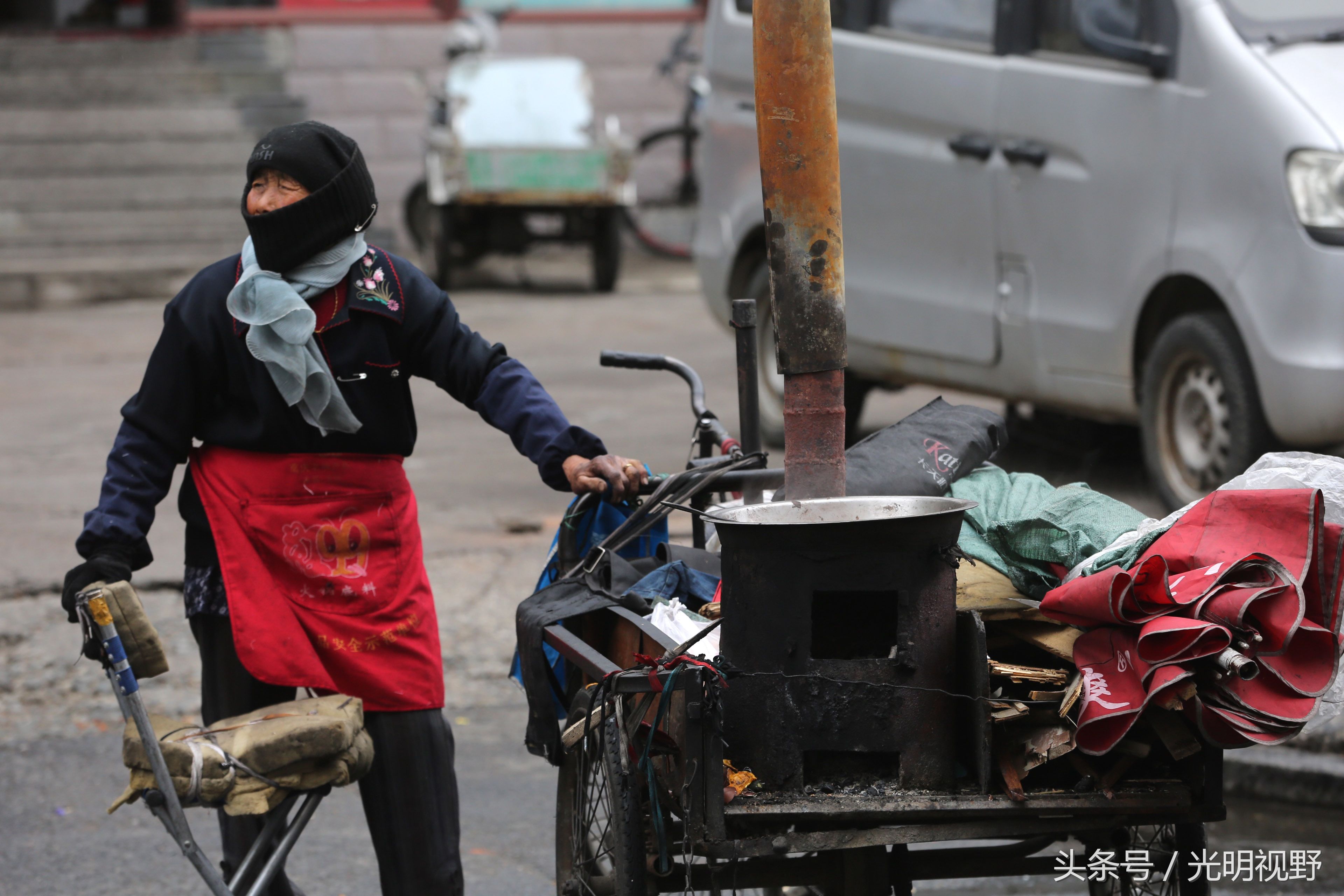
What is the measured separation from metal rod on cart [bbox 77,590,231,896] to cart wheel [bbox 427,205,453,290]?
1137 cm

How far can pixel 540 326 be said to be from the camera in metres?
12.7

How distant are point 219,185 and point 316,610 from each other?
1393 cm

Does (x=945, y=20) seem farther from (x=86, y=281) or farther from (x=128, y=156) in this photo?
(x=128, y=156)

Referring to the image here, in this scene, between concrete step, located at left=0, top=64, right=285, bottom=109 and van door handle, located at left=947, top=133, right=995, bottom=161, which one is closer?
van door handle, located at left=947, top=133, right=995, bottom=161

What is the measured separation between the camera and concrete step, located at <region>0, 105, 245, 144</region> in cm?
1619

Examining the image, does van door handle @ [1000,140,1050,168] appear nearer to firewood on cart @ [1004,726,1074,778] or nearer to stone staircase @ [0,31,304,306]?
firewood on cart @ [1004,726,1074,778]

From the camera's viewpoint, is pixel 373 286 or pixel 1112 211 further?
pixel 1112 211

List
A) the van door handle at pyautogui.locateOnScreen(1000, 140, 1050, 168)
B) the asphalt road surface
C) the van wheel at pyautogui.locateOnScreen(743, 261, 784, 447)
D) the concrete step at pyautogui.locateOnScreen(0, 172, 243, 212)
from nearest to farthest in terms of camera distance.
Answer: the asphalt road surface, the van door handle at pyautogui.locateOnScreen(1000, 140, 1050, 168), the van wheel at pyautogui.locateOnScreen(743, 261, 784, 447), the concrete step at pyautogui.locateOnScreen(0, 172, 243, 212)

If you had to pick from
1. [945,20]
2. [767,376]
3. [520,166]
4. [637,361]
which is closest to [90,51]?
[520,166]

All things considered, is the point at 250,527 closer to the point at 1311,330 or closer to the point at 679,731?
the point at 679,731

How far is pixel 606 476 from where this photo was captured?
3.07 meters

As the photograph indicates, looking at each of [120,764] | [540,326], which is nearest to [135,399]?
[120,764]

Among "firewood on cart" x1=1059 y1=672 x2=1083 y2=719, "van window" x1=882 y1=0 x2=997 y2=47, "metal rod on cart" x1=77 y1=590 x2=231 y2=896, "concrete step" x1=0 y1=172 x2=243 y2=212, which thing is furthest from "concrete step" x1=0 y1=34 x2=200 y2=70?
"firewood on cart" x1=1059 y1=672 x2=1083 y2=719

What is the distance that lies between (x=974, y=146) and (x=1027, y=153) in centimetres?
28
